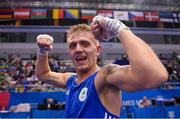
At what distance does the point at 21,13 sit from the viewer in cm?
1841

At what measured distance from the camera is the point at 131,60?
4.78 feet

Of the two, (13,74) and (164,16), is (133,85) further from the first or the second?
(164,16)

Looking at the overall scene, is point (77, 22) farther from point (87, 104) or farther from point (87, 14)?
point (87, 104)

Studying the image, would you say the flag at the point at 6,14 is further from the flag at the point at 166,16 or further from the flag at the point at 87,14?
the flag at the point at 166,16

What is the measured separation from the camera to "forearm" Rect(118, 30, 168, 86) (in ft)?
4.56

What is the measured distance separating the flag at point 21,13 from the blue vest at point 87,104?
684 inches

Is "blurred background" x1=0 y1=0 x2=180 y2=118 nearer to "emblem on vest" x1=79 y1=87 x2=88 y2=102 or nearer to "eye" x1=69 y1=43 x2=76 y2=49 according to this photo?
"eye" x1=69 y1=43 x2=76 y2=49

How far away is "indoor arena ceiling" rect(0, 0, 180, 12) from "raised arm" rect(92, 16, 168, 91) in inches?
695

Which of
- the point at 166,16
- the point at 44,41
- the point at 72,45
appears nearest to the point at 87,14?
the point at 166,16

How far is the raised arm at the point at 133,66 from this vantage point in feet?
4.58

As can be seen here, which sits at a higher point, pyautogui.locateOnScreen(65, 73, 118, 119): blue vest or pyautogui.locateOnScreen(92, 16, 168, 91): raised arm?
pyautogui.locateOnScreen(92, 16, 168, 91): raised arm

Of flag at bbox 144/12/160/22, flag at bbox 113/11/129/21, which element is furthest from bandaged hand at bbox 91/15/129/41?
flag at bbox 144/12/160/22

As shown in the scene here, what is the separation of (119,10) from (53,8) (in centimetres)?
479

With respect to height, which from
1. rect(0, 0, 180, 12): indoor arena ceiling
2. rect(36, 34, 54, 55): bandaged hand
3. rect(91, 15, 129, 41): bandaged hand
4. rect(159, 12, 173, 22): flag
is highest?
rect(0, 0, 180, 12): indoor arena ceiling
